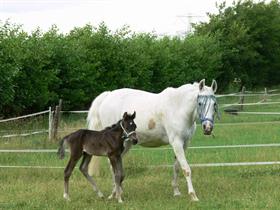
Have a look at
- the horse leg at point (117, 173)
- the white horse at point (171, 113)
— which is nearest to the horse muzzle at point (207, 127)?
the white horse at point (171, 113)

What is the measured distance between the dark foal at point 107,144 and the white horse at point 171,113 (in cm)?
69

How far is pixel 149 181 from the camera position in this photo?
9.95 m

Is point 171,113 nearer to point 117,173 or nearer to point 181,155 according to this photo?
point 181,155

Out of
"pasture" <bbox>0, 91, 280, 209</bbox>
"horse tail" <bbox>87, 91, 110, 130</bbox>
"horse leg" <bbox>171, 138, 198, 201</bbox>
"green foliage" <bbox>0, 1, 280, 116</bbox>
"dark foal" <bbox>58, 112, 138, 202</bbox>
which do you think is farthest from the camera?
"green foliage" <bbox>0, 1, 280, 116</bbox>

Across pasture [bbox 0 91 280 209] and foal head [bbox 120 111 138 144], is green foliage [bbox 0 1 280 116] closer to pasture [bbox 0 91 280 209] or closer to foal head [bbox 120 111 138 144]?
pasture [bbox 0 91 280 209]

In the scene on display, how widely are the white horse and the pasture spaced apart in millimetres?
600

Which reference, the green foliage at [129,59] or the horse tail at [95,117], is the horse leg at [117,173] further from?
the green foliage at [129,59]

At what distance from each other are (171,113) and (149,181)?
174 cm

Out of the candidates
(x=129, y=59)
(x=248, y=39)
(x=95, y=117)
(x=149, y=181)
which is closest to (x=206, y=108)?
(x=149, y=181)

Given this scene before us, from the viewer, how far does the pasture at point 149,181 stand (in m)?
8.08

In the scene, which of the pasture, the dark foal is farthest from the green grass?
the dark foal

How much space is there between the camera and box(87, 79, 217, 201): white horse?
8.34 metres

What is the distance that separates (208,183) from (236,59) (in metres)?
35.9

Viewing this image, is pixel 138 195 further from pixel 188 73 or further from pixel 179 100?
pixel 188 73
